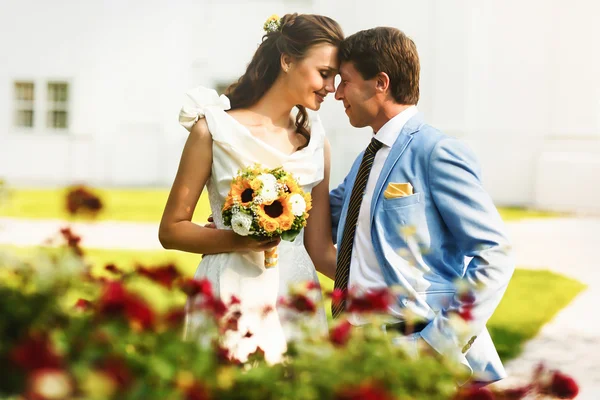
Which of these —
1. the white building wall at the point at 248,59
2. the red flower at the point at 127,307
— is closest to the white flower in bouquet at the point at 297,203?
the red flower at the point at 127,307

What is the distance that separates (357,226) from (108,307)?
5.88 feet

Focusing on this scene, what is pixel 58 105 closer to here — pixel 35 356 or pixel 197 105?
pixel 197 105

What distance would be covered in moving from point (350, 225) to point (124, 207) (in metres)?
14.7

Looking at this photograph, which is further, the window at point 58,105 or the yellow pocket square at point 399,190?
the window at point 58,105

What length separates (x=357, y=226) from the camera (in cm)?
347

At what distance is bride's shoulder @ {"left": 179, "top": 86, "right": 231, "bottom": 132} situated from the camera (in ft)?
12.6

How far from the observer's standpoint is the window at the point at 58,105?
24.0m

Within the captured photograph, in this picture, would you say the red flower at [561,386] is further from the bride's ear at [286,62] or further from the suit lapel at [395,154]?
the bride's ear at [286,62]

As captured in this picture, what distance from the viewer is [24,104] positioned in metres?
23.9

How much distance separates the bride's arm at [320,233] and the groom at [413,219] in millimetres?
412

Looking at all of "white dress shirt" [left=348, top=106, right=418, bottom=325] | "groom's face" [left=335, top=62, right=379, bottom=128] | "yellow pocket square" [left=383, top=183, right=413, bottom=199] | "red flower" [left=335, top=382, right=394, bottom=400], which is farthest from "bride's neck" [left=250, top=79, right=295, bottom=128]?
"red flower" [left=335, top=382, right=394, bottom=400]

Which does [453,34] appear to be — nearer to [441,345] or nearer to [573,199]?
[573,199]

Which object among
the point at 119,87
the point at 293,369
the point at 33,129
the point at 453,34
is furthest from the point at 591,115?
the point at 293,369

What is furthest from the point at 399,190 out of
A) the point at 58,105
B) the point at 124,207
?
the point at 58,105
